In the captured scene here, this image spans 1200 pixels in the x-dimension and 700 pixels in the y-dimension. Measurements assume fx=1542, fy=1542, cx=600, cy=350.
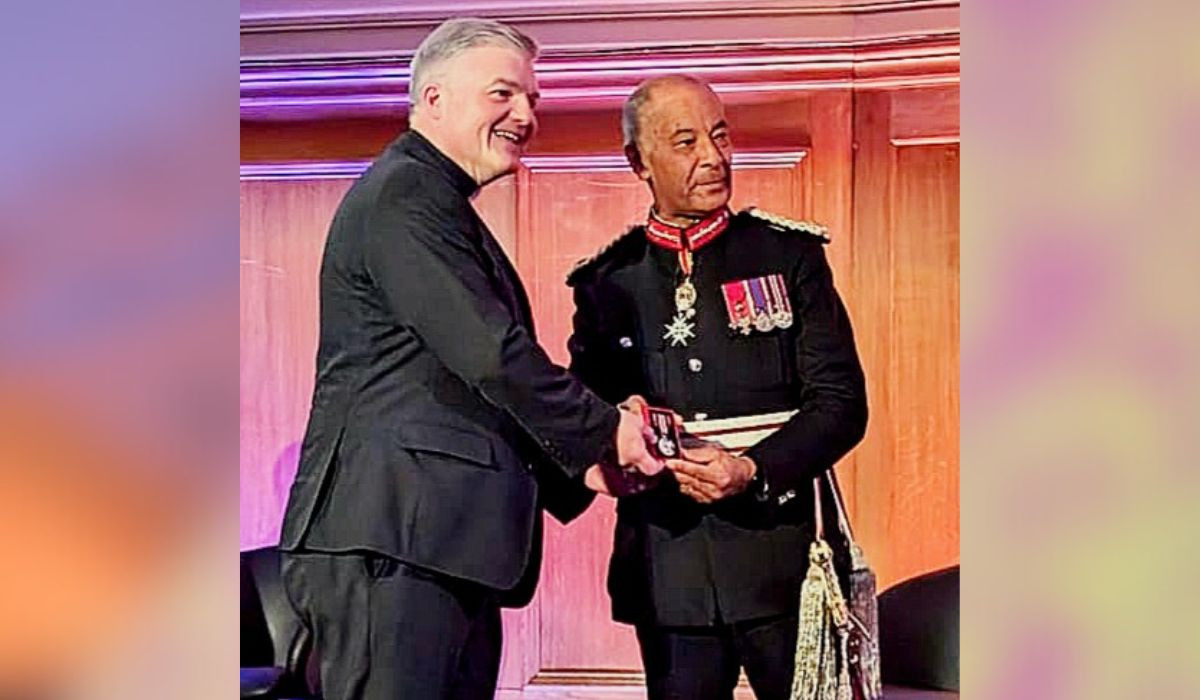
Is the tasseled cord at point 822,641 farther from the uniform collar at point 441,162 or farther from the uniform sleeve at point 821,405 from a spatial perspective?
Result: the uniform collar at point 441,162

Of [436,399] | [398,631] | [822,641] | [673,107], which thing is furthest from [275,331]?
[822,641]

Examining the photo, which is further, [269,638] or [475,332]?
[269,638]

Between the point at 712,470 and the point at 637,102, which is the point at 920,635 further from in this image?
the point at 637,102

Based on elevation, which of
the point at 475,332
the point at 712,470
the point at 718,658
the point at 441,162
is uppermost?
the point at 441,162

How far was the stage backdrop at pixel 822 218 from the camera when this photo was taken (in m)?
1.21

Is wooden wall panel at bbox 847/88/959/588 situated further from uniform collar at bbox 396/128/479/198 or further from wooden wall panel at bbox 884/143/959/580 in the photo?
uniform collar at bbox 396/128/479/198

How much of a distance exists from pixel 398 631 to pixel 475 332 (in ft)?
0.78

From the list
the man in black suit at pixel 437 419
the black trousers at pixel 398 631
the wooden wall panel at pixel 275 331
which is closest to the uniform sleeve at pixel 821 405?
the man in black suit at pixel 437 419

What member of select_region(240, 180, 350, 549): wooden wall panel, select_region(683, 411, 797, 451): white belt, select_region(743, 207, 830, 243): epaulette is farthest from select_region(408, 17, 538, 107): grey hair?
select_region(683, 411, 797, 451): white belt

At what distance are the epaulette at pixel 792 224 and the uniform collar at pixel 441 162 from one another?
0.22 m

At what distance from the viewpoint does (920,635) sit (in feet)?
4.02
